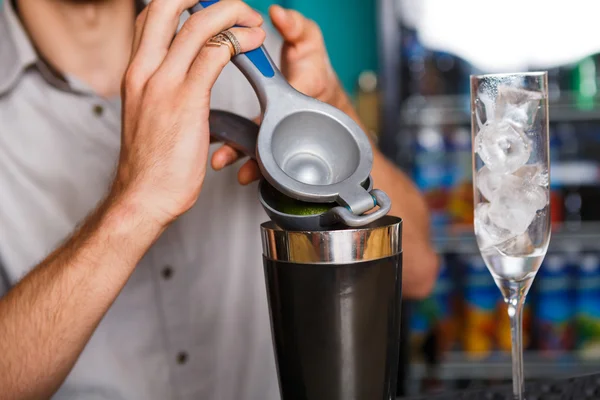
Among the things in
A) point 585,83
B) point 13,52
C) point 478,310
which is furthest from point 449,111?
point 13,52

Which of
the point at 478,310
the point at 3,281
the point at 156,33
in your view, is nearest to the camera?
the point at 156,33

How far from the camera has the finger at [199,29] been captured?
0.79 metres

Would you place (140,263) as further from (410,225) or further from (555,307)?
(555,307)

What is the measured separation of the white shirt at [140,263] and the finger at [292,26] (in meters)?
0.45

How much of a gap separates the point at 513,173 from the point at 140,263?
2.64 feet

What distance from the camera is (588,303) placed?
271 centimetres

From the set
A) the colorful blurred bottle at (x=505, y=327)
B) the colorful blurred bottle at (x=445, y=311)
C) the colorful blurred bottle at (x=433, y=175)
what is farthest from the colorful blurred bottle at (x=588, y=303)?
the colorful blurred bottle at (x=433, y=175)

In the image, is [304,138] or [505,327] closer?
[304,138]

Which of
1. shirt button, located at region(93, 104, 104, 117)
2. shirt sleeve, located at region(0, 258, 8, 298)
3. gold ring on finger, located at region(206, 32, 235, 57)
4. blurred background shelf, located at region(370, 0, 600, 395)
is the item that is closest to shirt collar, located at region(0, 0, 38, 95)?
shirt button, located at region(93, 104, 104, 117)

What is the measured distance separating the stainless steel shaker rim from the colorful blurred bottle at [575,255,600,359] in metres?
2.31

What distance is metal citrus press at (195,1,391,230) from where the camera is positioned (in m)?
0.66

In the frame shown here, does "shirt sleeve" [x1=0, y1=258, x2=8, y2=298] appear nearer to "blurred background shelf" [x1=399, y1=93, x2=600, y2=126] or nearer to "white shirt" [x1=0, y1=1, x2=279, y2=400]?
"white shirt" [x1=0, y1=1, x2=279, y2=400]

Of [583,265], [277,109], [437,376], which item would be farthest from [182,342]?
[583,265]

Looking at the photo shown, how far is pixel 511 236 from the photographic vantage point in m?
0.73
